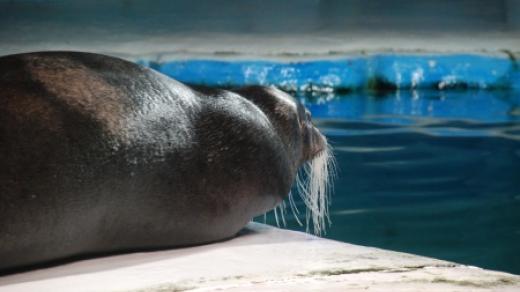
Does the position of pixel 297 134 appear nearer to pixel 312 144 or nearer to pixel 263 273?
pixel 312 144

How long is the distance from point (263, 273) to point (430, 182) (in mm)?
2886

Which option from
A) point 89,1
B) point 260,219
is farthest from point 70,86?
point 89,1

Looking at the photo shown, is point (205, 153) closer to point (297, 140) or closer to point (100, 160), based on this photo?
point (100, 160)

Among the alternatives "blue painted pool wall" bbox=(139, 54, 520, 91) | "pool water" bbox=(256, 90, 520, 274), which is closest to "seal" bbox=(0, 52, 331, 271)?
"pool water" bbox=(256, 90, 520, 274)

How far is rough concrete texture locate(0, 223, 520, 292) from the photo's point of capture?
6.21 ft

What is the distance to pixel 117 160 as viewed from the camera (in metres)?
2.25

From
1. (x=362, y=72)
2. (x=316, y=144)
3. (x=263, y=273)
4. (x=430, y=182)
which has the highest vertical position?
(x=362, y=72)

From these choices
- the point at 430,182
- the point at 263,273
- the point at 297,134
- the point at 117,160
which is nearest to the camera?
the point at 263,273

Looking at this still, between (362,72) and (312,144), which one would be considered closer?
(312,144)

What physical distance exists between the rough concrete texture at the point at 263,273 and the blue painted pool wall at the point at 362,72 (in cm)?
815

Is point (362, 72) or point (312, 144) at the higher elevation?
point (362, 72)

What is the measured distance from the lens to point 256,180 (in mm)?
2809

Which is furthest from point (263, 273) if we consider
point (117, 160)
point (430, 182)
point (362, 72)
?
point (362, 72)

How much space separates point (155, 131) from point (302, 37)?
945 cm
